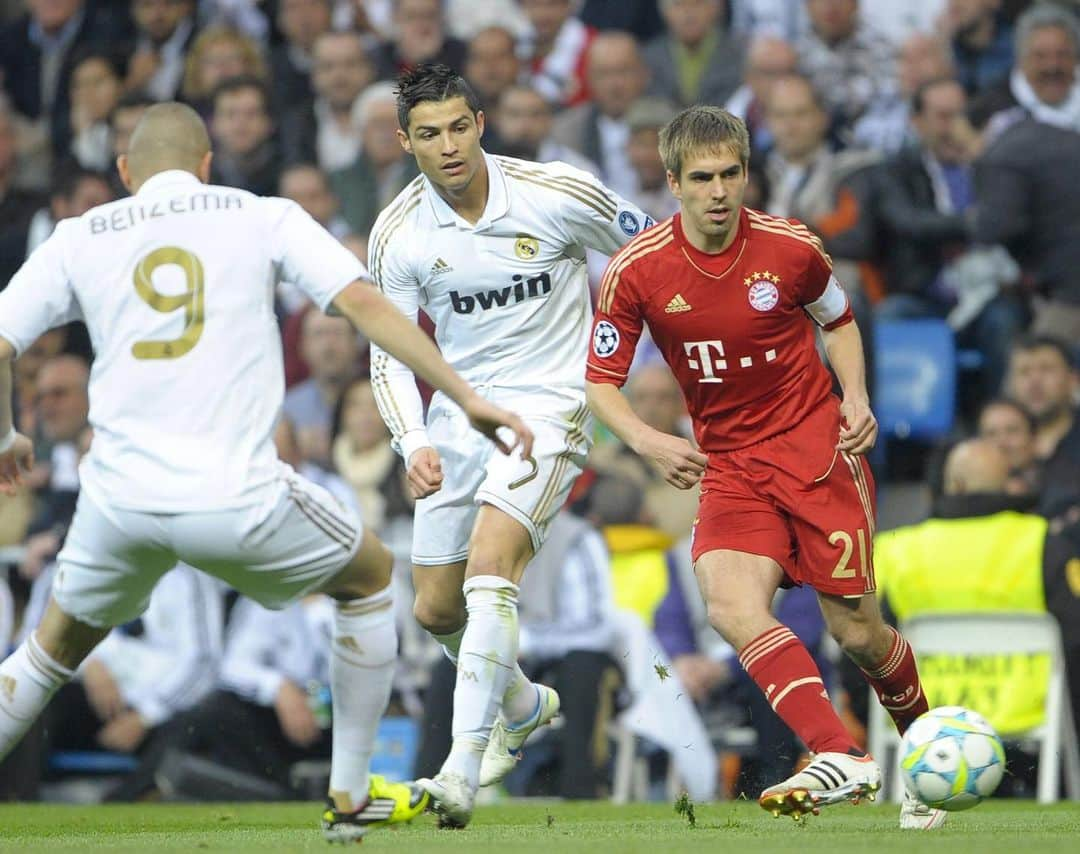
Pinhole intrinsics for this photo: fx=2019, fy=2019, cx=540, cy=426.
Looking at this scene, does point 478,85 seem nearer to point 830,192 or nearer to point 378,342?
point 830,192

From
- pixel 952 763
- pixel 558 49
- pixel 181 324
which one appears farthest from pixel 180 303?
pixel 558 49

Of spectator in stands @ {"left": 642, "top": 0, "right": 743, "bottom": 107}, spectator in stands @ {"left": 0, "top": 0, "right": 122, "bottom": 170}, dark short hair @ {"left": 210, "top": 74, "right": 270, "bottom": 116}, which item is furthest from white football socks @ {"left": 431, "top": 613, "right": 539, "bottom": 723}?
spectator in stands @ {"left": 0, "top": 0, "right": 122, "bottom": 170}

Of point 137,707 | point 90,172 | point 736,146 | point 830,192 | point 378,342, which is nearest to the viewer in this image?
point 378,342

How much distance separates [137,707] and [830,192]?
17.7 feet

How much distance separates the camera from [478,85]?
48.1 feet

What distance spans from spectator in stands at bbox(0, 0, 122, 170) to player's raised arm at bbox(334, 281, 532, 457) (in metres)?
10.7

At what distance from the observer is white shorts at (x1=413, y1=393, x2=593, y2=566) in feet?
25.3

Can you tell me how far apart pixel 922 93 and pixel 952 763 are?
7.42m

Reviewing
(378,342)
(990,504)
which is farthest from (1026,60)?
(378,342)

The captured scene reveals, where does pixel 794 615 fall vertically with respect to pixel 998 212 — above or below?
below

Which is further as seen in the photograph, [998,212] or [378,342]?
[998,212]

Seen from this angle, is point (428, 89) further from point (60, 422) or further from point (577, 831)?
point (60, 422)

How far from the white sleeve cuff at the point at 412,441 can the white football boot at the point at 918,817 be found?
7.31 ft

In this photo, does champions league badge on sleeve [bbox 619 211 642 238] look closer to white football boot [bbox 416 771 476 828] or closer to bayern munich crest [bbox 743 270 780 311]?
bayern munich crest [bbox 743 270 780 311]
